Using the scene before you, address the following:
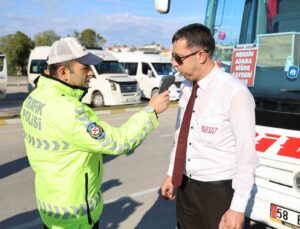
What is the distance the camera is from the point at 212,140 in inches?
97.7

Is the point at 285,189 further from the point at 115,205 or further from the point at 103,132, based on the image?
the point at 115,205

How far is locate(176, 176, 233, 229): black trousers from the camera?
2557 millimetres

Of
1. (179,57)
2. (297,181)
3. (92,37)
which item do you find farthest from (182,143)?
(92,37)

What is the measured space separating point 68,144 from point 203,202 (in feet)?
3.13

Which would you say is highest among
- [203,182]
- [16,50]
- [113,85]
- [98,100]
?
[203,182]

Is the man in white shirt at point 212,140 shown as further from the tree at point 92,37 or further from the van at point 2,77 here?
the tree at point 92,37

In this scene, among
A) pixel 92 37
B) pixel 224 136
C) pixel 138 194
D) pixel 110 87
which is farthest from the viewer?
pixel 92 37

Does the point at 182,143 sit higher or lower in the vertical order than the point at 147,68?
higher

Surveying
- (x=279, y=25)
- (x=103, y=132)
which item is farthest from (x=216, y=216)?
(x=279, y=25)

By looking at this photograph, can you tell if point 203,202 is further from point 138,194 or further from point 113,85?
point 113,85

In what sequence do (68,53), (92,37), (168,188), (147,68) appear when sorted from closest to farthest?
(68,53)
(168,188)
(147,68)
(92,37)

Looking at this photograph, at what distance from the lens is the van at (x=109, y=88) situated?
56.1 feet

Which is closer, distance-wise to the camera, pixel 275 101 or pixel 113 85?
pixel 275 101

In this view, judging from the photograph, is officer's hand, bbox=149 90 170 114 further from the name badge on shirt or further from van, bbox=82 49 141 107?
Answer: van, bbox=82 49 141 107
